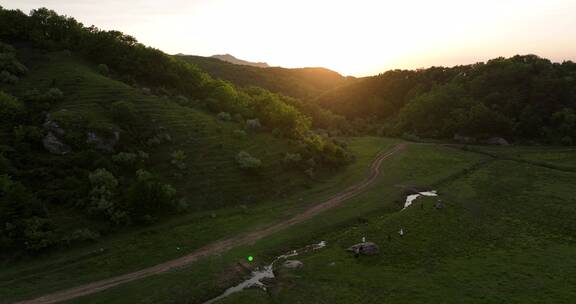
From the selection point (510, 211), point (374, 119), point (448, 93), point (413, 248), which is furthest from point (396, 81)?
point (413, 248)

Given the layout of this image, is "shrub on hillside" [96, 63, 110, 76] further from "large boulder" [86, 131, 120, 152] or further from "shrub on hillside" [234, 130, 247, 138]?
"shrub on hillside" [234, 130, 247, 138]

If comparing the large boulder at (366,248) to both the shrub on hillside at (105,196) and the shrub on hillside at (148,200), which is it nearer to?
the shrub on hillside at (148,200)

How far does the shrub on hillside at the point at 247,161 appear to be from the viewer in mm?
69625

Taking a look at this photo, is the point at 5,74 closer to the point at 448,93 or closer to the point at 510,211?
the point at 510,211

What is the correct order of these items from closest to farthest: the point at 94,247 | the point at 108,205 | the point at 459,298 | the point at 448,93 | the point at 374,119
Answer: the point at 459,298, the point at 94,247, the point at 108,205, the point at 448,93, the point at 374,119

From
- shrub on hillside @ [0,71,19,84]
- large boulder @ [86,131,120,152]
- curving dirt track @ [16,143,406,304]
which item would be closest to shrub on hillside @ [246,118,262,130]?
curving dirt track @ [16,143,406,304]

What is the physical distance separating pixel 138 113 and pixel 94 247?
3607 cm

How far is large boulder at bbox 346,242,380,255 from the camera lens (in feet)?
148

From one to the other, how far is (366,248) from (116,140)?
45257 millimetres

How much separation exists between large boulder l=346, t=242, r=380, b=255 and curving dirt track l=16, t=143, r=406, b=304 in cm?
1159

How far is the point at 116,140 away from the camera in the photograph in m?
65.2

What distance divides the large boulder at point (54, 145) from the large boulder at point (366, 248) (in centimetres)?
4532

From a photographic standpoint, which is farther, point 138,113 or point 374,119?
point 374,119

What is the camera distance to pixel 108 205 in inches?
2007
